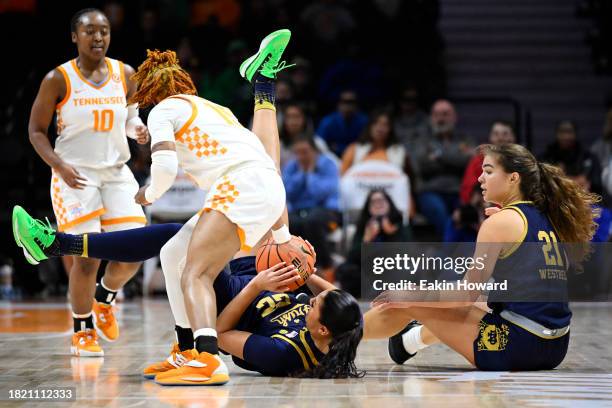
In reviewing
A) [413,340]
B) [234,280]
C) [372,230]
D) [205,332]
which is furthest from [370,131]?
[205,332]

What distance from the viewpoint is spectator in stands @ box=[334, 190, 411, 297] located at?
869 centimetres

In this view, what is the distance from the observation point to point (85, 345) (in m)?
5.47

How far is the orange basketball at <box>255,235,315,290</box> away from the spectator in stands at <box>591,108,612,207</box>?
5.52m

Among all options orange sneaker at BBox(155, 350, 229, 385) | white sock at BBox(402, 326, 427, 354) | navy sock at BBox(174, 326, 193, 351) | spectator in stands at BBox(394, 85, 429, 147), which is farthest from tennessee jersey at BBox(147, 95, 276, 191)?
spectator in stands at BBox(394, 85, 429, 147)

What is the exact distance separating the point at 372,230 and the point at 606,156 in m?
2.62

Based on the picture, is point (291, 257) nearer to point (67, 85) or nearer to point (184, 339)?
point (184, 339)

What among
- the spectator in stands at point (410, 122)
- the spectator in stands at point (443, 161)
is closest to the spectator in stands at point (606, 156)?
the spectator in stands at point (443, 161)

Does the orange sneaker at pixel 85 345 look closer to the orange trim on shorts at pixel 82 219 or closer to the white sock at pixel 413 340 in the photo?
the orange trim on shorts at pixel 82 219

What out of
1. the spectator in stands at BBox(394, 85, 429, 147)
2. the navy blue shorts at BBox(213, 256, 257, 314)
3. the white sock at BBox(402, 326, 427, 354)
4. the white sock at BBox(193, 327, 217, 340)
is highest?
the spectator in stands at BBox(394, 85, 429, 147)

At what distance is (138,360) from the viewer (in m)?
5.27

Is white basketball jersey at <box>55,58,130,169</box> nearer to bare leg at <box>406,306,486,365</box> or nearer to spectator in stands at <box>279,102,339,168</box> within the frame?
bare leg at <box>406,306,486,365</box>

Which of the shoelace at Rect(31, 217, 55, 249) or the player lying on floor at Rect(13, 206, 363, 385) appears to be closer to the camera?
the player lying on floor at Rect(13, 206, 363, 385)

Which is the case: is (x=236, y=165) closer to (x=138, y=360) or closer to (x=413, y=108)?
(x=138, y=360)

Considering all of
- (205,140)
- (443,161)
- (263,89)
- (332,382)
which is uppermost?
(263,89)
